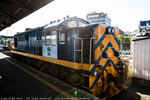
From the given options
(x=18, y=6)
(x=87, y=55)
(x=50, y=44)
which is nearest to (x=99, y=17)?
(x=18, y=6)

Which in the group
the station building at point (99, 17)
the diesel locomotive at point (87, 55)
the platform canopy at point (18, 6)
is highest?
the station building at point (99, 17)

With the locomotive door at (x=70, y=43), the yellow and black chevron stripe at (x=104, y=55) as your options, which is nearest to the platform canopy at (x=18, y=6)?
the locomotive door at (x=70, y=43)

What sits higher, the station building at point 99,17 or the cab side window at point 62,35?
the station building at point 99,17

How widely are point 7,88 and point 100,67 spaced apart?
358cm

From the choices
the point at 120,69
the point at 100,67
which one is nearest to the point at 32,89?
the point at 100,67

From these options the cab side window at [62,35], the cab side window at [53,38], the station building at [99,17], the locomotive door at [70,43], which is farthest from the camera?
the station building at [99,17]

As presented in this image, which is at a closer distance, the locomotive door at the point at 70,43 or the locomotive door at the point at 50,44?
the locomotive door at the point at 70,43

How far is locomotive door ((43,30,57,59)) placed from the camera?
538 cm

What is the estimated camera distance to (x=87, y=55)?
4426mm

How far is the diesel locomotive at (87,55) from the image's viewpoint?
12.9ft

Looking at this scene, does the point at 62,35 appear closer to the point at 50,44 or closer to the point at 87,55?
the point at 50,44

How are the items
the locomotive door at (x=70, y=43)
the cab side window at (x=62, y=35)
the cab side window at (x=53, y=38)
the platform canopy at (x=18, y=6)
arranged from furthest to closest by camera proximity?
1. the platform canopy at (x=18, y=6)
2. the cab side window at (x=53, y=38)
3. the cab side window at (x=62, y=35)
4. the locomotive door at (x=70, y=43)

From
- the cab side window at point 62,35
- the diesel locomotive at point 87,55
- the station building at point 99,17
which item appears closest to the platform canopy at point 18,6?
the diesel locomotive at point 87,55

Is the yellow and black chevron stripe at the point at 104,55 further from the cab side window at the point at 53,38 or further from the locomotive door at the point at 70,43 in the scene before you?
the cab side window at the point at 53,38
